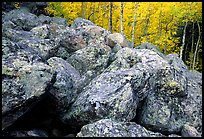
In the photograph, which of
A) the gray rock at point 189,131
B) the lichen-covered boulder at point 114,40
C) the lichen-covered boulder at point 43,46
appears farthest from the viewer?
the lichen-covered boulder at point 114,40

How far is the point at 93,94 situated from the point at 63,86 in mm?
1656

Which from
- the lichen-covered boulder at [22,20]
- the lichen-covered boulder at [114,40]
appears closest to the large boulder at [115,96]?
the lichen-covered boulder at [114,40]

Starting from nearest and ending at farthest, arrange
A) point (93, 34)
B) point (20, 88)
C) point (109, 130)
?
point (109, 130) < point (20, 88) < point (93, 34)

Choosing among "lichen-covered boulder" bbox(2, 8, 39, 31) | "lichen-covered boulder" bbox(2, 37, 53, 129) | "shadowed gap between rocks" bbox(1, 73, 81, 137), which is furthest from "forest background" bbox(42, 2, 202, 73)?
"lichen-covered boulder" bbox(2, 37, 53, 129)

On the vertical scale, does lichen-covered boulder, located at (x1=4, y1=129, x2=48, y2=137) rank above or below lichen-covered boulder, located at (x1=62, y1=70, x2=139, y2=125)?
below

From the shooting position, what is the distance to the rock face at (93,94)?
11.9m

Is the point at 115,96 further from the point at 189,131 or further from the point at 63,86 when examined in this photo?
the point at 189,131

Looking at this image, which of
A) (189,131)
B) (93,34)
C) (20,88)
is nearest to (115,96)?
(20,88)

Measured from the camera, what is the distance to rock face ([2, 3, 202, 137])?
11914mm

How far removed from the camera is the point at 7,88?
11.6 metres

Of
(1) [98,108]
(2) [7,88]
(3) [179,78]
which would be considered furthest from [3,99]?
(3) [179,78]

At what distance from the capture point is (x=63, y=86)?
14.4m

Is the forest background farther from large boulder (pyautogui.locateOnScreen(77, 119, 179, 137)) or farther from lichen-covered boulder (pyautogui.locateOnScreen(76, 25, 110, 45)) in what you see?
large boulder (pyautogui.locateOnScreen(77, 119, 179, 137))

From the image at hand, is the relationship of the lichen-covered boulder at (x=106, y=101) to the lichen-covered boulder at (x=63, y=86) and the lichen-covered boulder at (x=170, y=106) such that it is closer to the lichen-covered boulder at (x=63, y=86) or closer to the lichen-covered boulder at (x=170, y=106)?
the lichen-covered boulder at (x=63, y=86)
